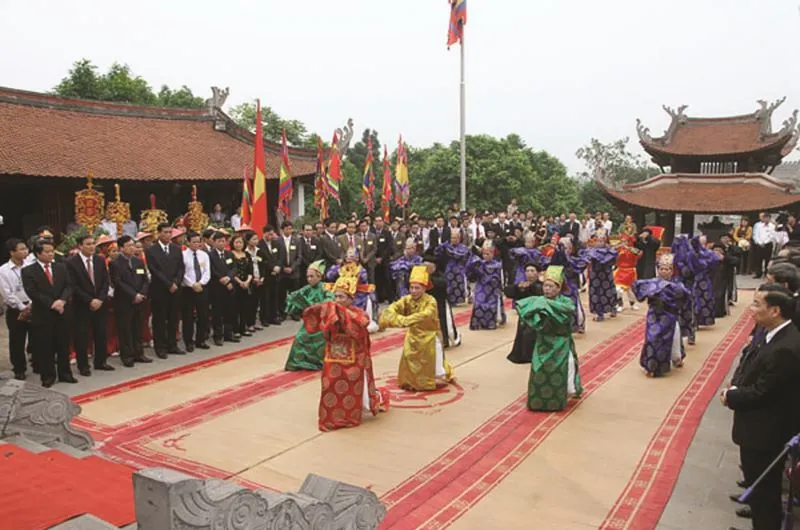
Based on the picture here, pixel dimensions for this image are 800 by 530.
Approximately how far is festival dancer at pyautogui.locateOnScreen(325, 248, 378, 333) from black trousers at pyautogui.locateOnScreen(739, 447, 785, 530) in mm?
3983

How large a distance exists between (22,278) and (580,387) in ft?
19.6

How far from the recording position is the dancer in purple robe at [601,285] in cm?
1114

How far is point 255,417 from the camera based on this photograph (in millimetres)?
6375

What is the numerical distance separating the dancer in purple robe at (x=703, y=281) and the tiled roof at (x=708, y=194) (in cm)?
1037

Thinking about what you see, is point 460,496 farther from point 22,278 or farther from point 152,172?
point 152,172

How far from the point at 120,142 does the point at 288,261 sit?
7517 mm

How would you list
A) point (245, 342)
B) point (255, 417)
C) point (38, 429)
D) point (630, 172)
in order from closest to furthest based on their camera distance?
point (38, 429) < point (255, 417) < point (245, 342) < point (630, 172)

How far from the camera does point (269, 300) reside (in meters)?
11.1

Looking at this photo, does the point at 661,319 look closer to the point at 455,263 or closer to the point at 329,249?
the point at 455,263

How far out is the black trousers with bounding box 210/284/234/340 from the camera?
9595mm

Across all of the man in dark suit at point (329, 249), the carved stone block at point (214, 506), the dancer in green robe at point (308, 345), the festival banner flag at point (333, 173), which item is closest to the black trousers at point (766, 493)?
the carved stone block at point (214, 506)

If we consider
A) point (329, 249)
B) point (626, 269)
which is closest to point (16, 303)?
point (329, 249)

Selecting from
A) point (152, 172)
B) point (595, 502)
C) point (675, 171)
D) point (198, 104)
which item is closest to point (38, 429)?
point (595, 502)

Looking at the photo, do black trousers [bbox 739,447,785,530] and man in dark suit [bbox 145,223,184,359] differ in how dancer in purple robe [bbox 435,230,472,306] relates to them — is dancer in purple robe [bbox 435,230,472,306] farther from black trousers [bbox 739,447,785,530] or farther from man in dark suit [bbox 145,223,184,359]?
black trousers [bbox 739,447,785,530]
